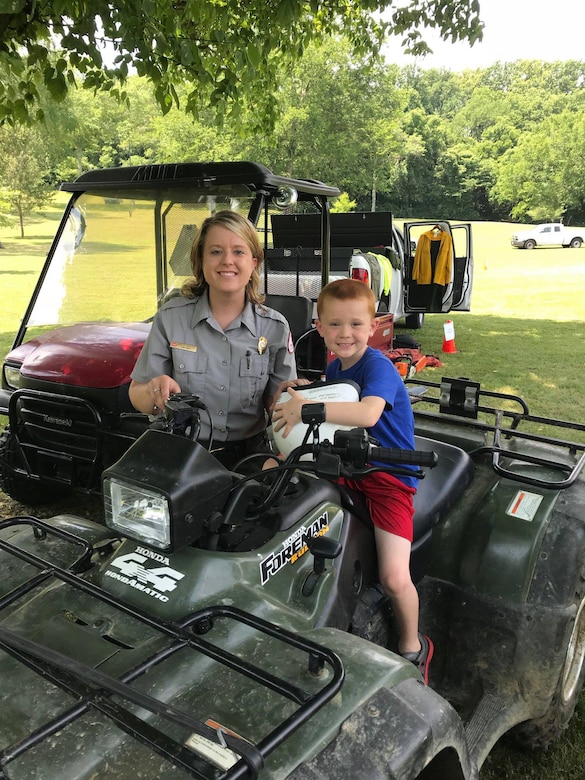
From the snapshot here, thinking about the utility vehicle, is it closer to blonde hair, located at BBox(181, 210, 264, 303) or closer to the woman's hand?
blonde hair, located at BBox(181, 210, 264, 303)

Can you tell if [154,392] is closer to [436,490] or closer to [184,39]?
[436,490]

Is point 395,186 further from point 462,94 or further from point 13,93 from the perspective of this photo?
point 13,93

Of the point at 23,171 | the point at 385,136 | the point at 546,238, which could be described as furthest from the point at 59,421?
the point at 546,238

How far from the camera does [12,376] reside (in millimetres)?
4555

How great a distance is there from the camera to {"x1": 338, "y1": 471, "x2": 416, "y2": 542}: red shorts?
2359 mm

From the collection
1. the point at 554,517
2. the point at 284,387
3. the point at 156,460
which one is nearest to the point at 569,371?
the point at 554,517

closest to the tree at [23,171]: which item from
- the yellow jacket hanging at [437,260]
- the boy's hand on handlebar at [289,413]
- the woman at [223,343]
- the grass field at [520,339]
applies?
the grass field at [520,339]

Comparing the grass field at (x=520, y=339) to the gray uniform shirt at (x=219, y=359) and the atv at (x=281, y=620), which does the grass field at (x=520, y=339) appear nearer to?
the atv at (x=281, y=620)

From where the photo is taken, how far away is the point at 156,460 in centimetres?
182

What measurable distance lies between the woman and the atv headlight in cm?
70

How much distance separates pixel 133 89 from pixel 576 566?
3743 cm

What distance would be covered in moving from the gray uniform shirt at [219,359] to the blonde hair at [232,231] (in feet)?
0.17

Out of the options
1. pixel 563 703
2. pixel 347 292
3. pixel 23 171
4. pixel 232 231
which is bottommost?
pixel 563 703

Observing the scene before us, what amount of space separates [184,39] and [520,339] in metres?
8.86
